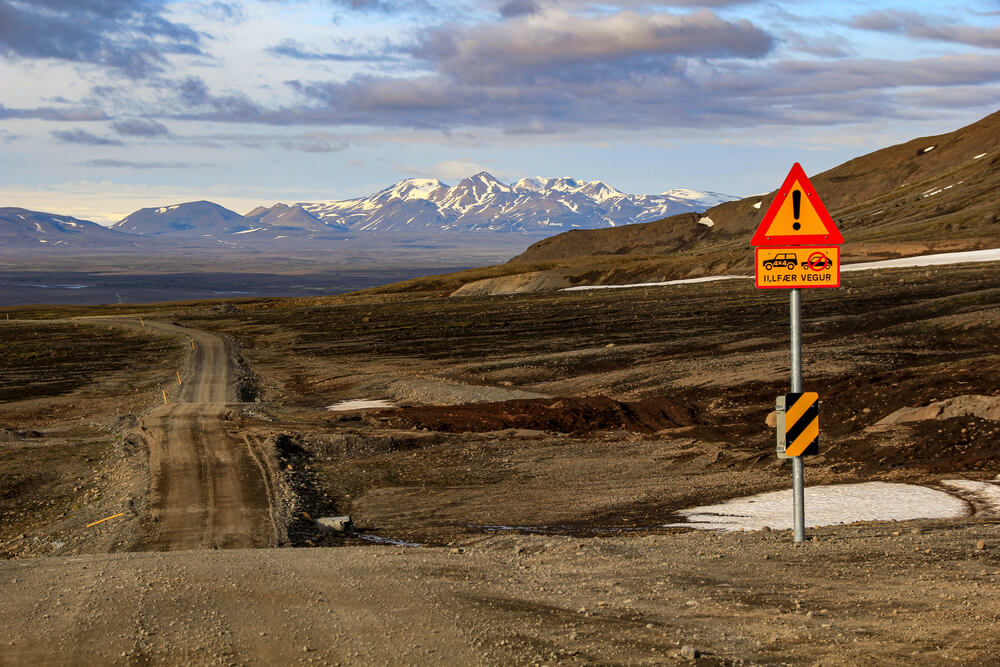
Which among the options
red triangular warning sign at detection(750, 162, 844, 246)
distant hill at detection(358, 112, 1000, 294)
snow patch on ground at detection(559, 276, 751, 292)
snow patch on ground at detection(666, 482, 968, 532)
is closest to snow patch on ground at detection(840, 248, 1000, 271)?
distant hill at detection(358, 112, 1000, 294)

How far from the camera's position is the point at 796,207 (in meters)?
10.9

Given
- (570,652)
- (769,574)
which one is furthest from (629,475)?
(570,652)

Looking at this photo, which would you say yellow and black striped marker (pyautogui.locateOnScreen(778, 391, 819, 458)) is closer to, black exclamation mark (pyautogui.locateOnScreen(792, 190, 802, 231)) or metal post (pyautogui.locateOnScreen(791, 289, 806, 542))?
metal post (pyautogui.locateOnScreen(791, 289, 806, 542))

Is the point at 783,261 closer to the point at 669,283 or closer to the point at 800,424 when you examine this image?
the point at 800,424

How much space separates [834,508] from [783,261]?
726 cm

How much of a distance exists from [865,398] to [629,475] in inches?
249

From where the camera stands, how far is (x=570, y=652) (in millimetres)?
8094

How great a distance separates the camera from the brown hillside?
336 feet

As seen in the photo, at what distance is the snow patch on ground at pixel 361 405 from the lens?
34.3 meters

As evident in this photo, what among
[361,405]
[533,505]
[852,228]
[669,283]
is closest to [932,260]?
[669,283]

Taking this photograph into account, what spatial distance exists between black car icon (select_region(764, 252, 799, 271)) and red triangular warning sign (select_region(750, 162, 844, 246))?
0.13 metres

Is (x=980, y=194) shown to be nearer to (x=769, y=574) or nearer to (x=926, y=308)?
(x=926, y=308)

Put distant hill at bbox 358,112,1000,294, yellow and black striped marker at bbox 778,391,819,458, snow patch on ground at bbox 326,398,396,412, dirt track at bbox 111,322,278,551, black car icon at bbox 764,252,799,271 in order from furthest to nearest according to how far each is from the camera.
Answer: distant hill at bbox 358,112,1000,294
snow patch on ground at bbox 326,398,396,412
dirt track at bbox 111,322,278,551
yellow and black striped marker at bbox 778,391,819,458
black car icon at bbox 764,252,799,271

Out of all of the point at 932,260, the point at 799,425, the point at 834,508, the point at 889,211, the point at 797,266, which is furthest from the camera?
the point at 889,211
